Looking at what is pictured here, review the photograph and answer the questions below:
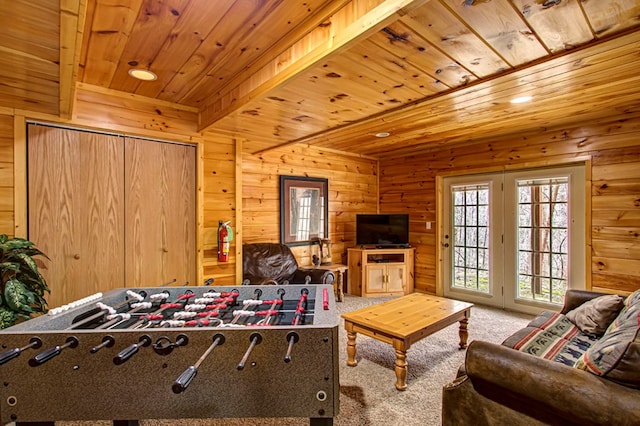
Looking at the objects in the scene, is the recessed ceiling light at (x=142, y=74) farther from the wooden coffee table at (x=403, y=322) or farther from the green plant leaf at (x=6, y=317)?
the wooden coffee table at (x=403, y=322)

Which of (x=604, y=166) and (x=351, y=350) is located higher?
(x=604, y=166)

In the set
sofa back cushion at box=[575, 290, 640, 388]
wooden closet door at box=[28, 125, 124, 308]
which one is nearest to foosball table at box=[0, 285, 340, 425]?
sofa back cushion at box=[575, 290, 640, 388]

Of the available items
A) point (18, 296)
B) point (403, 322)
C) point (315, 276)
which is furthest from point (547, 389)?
point (18, 296)

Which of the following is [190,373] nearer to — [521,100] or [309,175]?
[521,100]

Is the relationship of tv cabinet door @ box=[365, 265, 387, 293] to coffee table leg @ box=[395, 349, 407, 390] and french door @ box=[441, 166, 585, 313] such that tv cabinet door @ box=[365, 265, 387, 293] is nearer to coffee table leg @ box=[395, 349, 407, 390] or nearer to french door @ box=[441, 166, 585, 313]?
french door @ box=[441, 166, 585, 313]

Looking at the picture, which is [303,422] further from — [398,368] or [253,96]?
[253,96]

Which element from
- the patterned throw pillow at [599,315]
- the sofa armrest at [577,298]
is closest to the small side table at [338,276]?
the sofa armrest at [577,298]

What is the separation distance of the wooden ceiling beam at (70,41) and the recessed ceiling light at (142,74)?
449 millimetres

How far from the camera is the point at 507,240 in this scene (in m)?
4.36

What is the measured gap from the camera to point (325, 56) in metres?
1.67

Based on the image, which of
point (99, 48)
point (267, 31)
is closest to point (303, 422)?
point (267, 31)

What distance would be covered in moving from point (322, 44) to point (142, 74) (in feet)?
5.09

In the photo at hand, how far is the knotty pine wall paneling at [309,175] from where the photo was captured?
438 cm

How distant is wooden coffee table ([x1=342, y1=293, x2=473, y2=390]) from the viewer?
7.75ft
